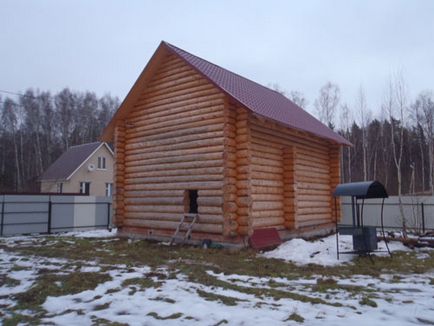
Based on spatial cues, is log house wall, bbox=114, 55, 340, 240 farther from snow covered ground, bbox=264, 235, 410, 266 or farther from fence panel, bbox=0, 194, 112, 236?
fence panel, bbox=0, 194, 112, 236

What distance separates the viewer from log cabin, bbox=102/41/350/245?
40.1ft

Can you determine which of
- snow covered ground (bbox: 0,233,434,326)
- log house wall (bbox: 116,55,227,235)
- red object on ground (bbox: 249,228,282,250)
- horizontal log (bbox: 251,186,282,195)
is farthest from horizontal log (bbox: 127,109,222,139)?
snow covered ground (bbox: 0,233,434,326)

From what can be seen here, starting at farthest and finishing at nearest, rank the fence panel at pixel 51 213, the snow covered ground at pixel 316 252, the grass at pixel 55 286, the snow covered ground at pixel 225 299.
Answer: the fence panel at pixel 51 213 → the snow covered ground at pixel 316 252 → the grass at pixel 55 286 → the snow covered ground at pixel 225 299

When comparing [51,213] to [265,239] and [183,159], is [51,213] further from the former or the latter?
[265,239]

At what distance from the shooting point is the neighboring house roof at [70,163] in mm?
33938

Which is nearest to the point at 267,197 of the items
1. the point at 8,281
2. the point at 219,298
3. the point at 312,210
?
the point at 312,210

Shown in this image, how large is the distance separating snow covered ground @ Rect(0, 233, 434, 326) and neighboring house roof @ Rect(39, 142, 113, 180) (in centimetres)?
2617

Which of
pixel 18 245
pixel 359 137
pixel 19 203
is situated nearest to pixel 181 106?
pixel 18 245

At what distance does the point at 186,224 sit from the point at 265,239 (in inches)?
111

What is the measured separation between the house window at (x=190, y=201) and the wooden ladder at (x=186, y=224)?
0.37 m

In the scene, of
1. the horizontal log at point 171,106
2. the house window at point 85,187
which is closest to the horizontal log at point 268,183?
the horizontal log at point 171,106

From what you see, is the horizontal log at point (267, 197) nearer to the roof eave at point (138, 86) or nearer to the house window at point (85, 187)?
the roof eave at point (138, 86)

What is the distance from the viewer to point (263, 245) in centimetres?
1190

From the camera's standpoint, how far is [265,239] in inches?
479
